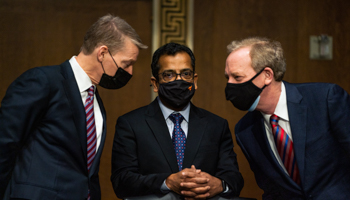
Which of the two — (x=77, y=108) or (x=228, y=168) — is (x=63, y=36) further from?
(x=228, y=168)

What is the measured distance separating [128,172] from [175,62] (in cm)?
65

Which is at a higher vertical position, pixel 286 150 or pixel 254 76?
pixel 254 76

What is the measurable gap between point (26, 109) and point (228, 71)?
1.05 meters

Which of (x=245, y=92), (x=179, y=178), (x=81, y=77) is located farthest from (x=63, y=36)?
(x=179, y=178)

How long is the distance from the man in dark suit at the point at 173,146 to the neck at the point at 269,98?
0.25 metres

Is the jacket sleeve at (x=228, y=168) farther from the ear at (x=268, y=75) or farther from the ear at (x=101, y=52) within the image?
the ear at (x=101, y=52)

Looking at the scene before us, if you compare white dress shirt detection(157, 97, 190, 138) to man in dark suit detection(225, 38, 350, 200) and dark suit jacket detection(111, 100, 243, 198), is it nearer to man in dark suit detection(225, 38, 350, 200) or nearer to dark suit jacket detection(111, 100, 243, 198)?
dark suit jacket detection(111, 100, 243, 198)

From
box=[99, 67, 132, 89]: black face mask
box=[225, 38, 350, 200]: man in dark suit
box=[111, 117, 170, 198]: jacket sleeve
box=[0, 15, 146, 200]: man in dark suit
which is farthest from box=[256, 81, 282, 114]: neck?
box=[0, 15, 146, 200]: man in dark suit

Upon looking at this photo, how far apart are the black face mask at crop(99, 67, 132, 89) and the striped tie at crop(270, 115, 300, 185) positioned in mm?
845

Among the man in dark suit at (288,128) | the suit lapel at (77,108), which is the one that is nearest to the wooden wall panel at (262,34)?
the man in dark suit at (288,128)

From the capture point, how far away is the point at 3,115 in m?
1.52

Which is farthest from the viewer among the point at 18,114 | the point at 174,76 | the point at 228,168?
the point at 174,76

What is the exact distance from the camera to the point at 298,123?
1.82 m

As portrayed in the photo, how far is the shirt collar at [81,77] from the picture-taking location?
5.79 ft
